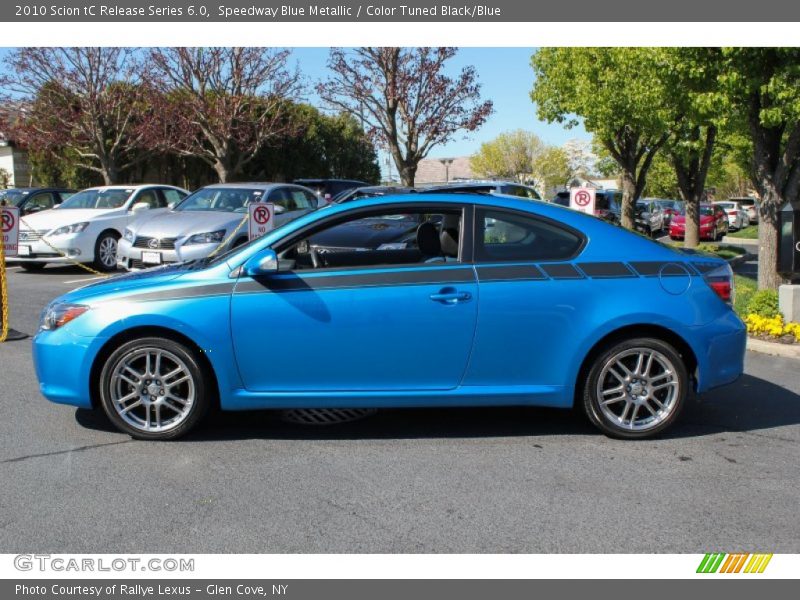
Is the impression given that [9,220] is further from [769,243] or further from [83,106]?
[83,106]

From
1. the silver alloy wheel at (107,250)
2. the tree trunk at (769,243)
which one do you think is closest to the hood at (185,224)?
the silver alloy wheel at (107,250)

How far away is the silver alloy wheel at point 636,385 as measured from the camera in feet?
16.7

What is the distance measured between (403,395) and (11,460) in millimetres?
2407

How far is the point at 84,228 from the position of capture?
1391 centimetres

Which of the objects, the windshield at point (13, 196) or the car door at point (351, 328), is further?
the windshield at point (13, 196)

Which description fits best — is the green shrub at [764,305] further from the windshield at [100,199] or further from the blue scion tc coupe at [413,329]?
the windshield at [100,199]

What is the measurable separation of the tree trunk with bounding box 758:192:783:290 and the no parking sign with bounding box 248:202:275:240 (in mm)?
6868

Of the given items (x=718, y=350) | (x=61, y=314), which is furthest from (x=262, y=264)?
(x=718, y=350)

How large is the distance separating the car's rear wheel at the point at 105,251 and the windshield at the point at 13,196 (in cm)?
474

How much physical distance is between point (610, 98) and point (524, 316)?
47.1ft

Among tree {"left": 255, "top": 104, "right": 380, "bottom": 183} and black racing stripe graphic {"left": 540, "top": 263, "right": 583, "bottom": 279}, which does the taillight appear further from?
tree {"left": 255, "top": 104, "right": 380, "bottom": 183}

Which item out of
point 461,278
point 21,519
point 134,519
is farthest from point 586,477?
point 21,519

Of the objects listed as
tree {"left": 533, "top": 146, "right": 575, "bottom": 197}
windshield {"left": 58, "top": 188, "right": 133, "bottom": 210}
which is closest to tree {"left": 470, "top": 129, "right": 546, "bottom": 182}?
tree {"left": 533, "top": 146, "right": 575, "bottom": 197}

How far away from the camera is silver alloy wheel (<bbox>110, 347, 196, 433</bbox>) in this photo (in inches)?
196
